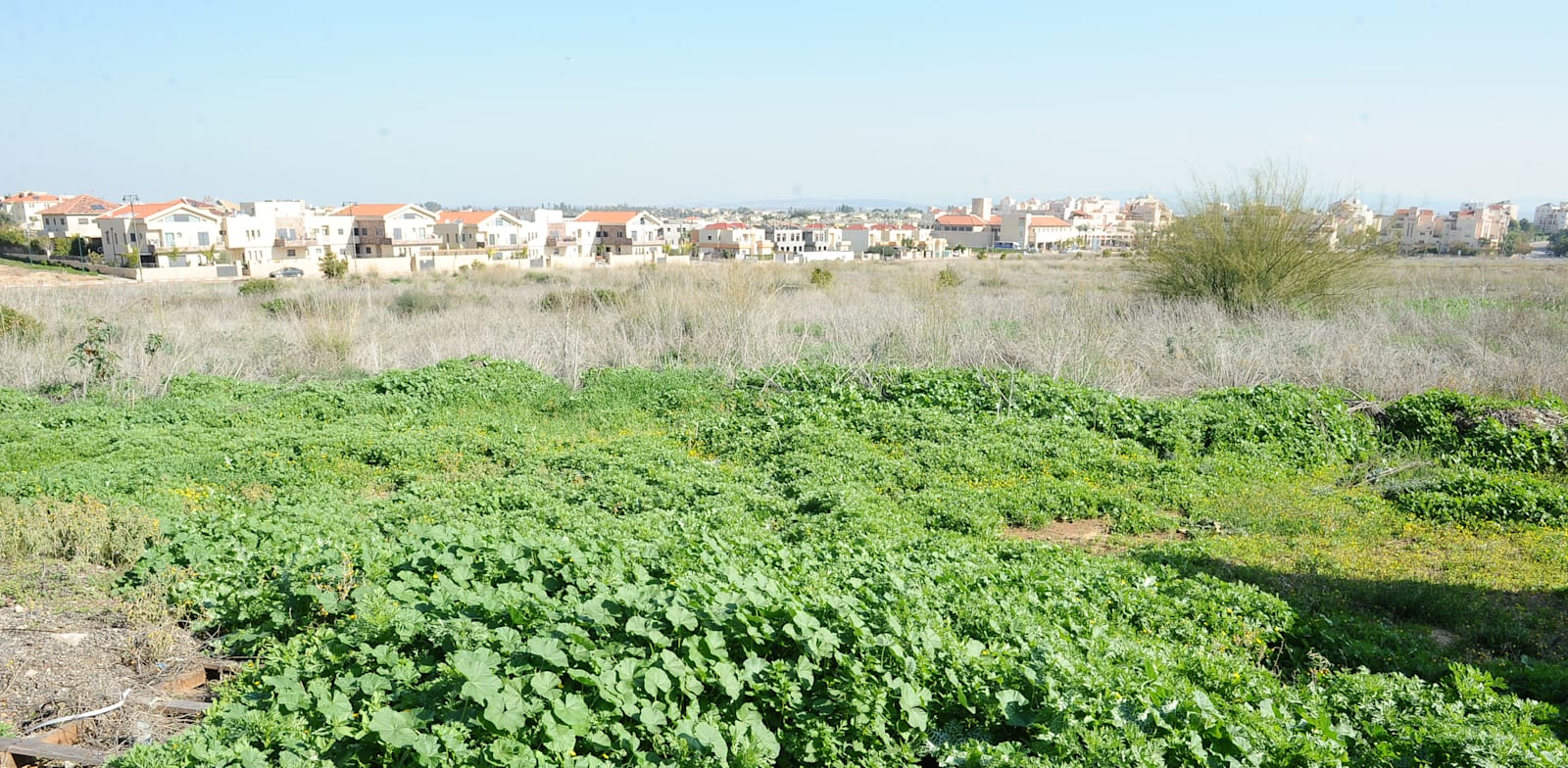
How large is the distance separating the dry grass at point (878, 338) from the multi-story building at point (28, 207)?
7597cm

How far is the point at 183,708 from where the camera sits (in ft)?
13.1

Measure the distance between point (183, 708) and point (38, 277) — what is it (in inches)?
1908

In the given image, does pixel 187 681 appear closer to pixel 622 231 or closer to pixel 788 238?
pixel 622 231

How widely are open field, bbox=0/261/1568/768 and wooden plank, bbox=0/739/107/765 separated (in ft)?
0.85

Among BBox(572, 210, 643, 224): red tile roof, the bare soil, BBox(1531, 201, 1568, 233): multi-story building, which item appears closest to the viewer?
the bare soil

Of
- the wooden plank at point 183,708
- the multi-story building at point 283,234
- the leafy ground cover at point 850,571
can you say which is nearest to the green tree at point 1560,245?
the leafy ground cover at point 850,571

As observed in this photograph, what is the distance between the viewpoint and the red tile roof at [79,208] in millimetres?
73750

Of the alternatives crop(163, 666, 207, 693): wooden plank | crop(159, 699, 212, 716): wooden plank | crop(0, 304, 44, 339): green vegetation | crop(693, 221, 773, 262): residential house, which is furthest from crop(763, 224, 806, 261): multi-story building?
crop(159, 699, 212, 716): wooden plank

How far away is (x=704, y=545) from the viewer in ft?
17.3

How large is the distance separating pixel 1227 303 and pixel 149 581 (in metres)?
19.2

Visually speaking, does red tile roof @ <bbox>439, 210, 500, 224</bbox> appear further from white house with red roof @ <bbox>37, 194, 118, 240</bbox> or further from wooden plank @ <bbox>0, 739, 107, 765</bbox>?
wooden plank @ <bbox>0, 739, 107, 765</bbox>

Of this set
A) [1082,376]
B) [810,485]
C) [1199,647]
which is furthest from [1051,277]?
[1199,647]

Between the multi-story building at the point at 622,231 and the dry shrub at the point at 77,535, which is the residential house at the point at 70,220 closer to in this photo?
the multi-story building at the point at 622,231

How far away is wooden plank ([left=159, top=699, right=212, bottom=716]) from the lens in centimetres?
399
